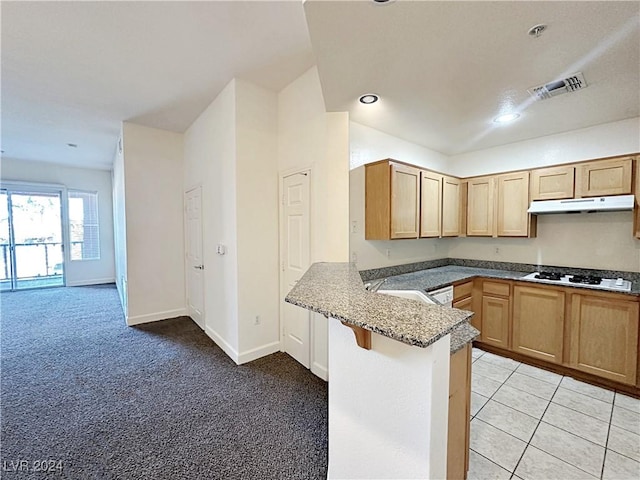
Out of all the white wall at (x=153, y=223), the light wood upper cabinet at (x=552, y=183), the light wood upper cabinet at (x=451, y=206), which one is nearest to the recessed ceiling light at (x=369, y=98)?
the light wood upper cabinet at (x=451, y=206)

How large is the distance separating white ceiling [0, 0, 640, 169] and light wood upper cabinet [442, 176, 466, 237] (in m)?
0.57

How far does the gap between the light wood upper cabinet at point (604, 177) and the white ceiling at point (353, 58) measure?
489mm

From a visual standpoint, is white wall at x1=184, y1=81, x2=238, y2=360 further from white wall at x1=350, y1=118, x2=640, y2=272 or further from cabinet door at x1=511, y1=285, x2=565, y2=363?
cabinet door at x1=511, y1=285, x2=565, y2=363

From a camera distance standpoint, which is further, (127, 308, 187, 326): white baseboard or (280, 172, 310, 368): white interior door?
(127, 308, 187, 326): white baseboard

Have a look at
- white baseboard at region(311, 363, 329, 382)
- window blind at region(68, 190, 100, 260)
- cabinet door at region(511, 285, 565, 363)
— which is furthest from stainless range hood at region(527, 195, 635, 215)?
window blind at region(68, 190, 100, 260)

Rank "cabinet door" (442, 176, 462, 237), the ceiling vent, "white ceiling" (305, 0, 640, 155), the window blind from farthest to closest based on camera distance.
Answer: the window blind < "cabinet door" (442, 176, 462, 237) < the ceiling vent < "white ceiling" (305, 0, 640, 155)

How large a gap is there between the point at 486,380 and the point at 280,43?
141 inches

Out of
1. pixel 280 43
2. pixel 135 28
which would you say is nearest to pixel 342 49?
pixel 280 43

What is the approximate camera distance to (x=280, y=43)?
2.22 meters

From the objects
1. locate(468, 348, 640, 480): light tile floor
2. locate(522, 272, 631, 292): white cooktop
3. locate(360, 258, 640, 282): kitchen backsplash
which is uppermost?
locate(360, 258, 640, 282): kitchen backsplash

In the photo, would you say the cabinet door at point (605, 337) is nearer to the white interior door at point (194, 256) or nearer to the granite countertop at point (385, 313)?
the granite countertop at point (385, 313)

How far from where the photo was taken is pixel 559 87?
2152mm

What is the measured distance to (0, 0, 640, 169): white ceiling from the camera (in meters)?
1.46

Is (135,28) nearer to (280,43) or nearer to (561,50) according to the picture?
(280,43)
